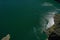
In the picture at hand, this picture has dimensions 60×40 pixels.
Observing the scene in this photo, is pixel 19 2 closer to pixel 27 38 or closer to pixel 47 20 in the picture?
pixel 47 20

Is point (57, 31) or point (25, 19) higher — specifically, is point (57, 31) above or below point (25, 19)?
below

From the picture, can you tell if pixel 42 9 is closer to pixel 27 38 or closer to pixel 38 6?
A: pixel 38 6

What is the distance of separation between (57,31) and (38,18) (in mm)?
10524

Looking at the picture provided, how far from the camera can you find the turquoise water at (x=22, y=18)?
1065 inches

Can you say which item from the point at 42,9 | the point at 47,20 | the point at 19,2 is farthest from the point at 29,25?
the point at 19,2

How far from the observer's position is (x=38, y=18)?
3328cm

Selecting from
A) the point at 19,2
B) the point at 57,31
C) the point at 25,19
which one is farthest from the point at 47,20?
the point at 19,2

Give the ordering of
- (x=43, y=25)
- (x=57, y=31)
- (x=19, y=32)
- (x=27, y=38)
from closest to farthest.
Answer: (x=57, y=31) → (x=27, y=38) → (x=19, y=32) → (x=43, y=25)

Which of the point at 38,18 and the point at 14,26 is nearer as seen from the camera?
the point at 14,26

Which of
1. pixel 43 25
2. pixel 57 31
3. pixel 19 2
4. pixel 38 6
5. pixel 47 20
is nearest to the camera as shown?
pixel 57 31

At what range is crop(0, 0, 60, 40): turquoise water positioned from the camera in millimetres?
27047

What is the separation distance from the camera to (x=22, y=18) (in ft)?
111

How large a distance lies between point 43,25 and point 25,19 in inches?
193

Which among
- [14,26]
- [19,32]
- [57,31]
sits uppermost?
[14,26]
